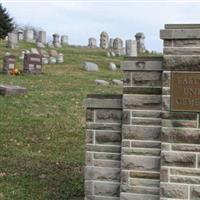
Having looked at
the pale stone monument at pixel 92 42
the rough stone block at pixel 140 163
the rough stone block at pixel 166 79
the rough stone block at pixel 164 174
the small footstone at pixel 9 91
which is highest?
the pale stone monument at pixel 92 42

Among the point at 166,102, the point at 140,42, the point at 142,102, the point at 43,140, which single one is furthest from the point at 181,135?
the point at 140,42

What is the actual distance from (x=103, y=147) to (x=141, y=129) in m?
0.63

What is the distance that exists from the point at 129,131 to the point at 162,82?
0.74m

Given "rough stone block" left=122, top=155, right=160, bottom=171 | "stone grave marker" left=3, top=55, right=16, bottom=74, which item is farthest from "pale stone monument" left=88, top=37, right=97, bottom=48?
"rough stone block" left=122, top=155, right=160, bottom=171

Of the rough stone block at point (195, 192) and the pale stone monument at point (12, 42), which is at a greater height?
the pale stone monument at point (12, 42)

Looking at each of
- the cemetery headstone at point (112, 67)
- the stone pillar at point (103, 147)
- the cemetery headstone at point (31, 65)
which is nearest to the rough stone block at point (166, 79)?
the stone pillar at point (103, 147)

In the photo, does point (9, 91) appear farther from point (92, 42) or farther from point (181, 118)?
point (92, 42)

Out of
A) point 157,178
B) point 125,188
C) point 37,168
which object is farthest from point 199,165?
point 37,168

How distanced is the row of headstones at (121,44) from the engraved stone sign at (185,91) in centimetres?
2848

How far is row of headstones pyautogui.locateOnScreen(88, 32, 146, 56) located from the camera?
35.6m

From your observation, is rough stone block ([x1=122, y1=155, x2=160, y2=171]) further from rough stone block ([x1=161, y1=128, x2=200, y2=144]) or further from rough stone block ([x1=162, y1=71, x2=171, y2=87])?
rough stone block ([x1=162, y1=71, x2=171, y2=87])

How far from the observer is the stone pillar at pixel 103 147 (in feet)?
22.4

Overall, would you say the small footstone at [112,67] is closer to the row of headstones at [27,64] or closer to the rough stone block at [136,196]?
the row of headstones at [27,64]

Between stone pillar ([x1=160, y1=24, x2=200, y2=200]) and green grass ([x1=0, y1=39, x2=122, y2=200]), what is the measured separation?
182 cm
